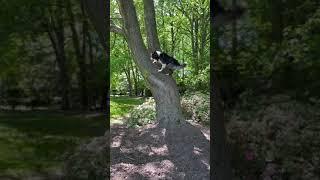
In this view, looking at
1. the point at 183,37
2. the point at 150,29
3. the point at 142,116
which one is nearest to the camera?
the point at 150,29

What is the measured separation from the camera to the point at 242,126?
14.8ft

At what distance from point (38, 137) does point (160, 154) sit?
9.30 feet

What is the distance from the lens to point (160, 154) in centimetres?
663

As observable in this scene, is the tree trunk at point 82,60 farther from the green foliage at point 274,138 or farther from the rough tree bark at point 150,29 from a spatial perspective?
the rough tree bark at point 150,29

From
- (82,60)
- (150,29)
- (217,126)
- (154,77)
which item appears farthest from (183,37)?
(82,60)

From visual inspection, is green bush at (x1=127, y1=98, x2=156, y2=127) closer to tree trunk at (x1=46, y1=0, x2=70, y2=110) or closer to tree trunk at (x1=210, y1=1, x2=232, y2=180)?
tree trunk at (x1=210, y1=1, x2=232, y2=180)

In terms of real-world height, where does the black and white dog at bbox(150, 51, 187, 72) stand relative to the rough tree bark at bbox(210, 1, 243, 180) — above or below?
above

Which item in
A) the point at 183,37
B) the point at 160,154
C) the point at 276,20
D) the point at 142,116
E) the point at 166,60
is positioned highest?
the point at 183,37

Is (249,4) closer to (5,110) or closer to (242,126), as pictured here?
(242,126)

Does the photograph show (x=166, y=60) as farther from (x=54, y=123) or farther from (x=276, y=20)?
(x=54, y=123)

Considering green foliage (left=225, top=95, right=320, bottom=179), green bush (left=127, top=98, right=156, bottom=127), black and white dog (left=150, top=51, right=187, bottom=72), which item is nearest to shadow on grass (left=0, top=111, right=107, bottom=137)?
green foliage (left=225, top=95, right=320, bottom=179)

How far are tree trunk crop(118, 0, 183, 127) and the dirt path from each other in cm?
28

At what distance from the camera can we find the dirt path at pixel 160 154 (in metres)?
6.14

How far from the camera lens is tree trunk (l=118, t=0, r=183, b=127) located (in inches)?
296
